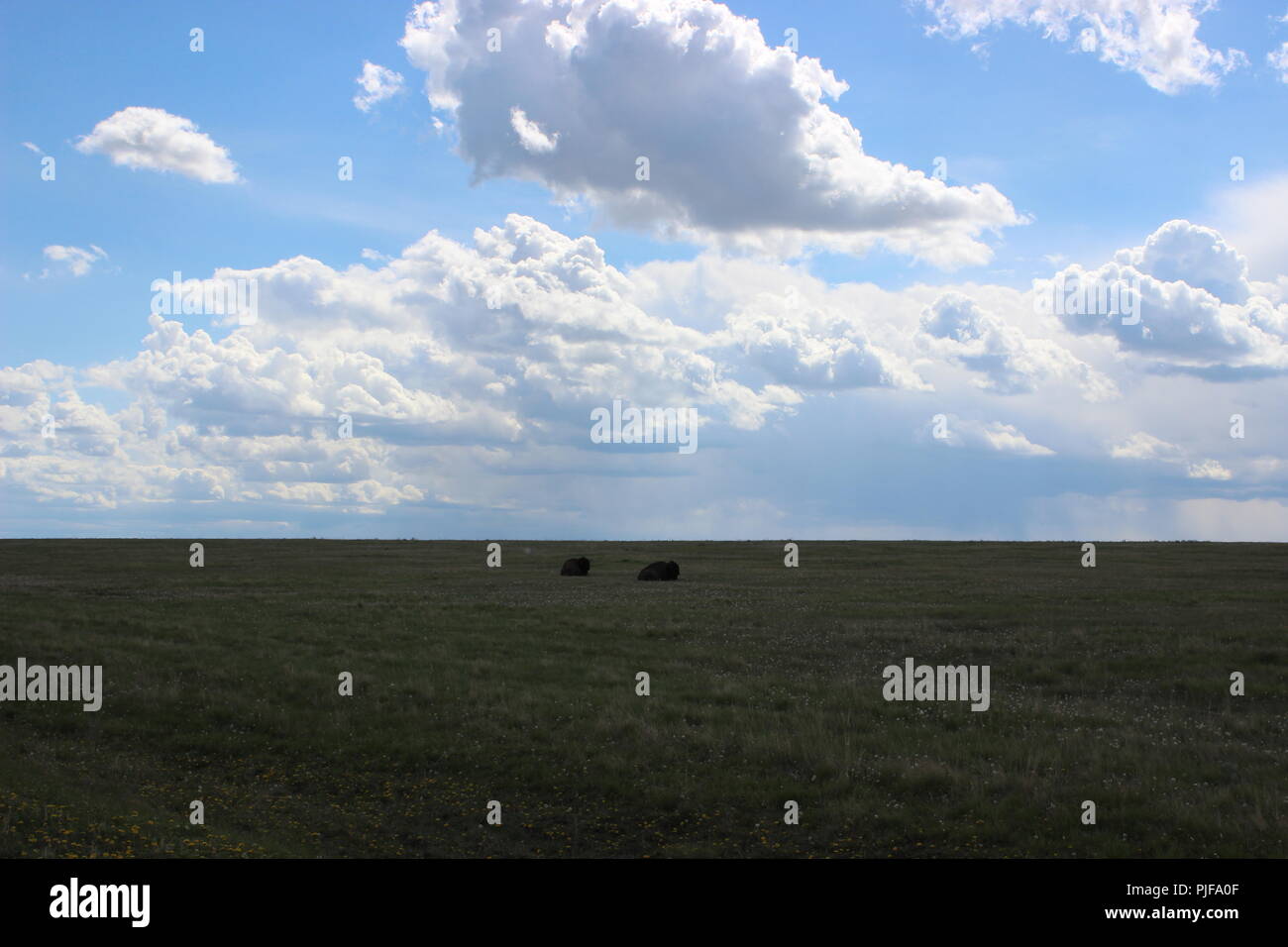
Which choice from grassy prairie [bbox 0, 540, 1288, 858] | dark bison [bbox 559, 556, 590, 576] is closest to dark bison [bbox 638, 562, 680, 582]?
dark bison [bbox 559, 556, 590, 576]

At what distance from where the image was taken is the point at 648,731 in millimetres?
18094

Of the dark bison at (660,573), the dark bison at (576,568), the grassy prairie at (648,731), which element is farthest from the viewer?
the dark bison at (576,568)

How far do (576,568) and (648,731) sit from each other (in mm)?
41303

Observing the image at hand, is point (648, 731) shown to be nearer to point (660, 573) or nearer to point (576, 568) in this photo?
point (660, 573)

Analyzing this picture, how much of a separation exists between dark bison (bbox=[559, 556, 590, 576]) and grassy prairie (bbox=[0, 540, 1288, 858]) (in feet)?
65.6

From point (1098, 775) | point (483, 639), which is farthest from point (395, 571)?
point (1098, 775)

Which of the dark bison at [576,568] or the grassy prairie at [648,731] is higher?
the dark bison at [576,568]

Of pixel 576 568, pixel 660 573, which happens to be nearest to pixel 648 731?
pixel 660 573

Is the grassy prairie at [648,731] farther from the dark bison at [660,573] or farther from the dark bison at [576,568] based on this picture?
the dark bison at [576,568]

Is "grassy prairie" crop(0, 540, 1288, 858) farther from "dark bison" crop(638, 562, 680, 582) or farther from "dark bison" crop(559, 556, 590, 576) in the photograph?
"dark bison" crop(559, 556, 590, 576)

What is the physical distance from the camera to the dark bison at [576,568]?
5872 cm

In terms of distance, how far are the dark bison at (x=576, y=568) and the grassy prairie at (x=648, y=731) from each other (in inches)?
787

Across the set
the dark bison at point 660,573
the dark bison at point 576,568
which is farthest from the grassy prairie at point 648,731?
the dark bison at point 576,568

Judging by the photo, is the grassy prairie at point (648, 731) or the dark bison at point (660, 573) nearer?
the grassy prairie at point (648, 731)
